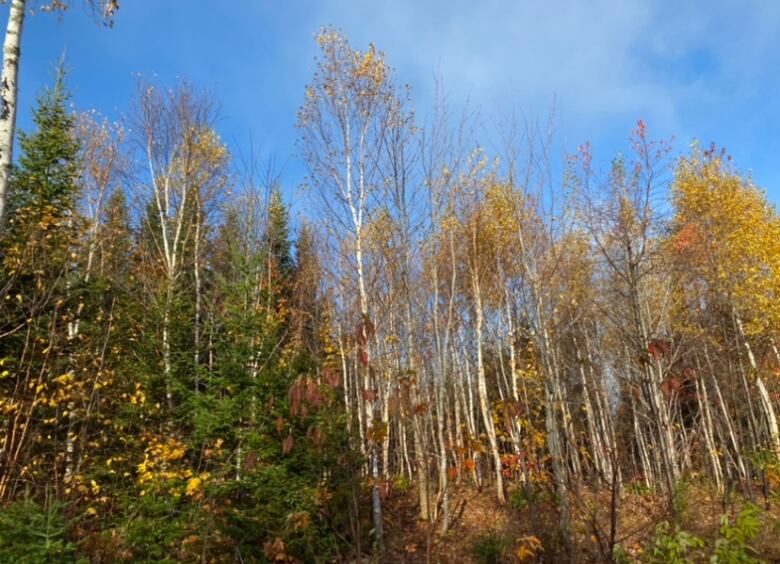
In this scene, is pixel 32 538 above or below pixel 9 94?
below

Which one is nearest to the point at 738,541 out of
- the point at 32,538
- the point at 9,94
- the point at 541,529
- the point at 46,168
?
the point at 541,529

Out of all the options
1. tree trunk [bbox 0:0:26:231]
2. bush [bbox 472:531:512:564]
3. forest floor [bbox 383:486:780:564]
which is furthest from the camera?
bush [bbox 472:531:512:564]

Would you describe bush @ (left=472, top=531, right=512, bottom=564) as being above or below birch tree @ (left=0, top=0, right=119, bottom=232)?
below

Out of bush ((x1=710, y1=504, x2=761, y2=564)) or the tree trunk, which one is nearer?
bush ((x1=710, y1=504, x2=761, y2=564))

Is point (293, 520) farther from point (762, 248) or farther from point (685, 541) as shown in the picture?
point (762, 248)

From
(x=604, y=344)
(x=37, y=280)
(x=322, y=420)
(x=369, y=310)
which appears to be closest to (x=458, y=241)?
(x=369, y=310)

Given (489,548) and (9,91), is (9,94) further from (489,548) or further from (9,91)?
(489,548)

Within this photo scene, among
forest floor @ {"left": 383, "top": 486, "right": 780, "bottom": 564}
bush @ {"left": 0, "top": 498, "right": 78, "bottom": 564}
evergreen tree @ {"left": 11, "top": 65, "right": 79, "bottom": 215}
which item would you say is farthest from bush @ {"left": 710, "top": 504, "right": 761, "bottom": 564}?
evergreen tree @ {"left": 11, "top": 65, "right": 79, "bottom": 215}

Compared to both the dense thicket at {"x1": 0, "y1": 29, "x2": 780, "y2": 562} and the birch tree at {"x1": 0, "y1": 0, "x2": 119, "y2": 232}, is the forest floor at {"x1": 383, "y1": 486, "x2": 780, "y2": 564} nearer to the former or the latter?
the dense thicket at {"x1": 0, "y1": 29, "x2": 780, "y2": 562}

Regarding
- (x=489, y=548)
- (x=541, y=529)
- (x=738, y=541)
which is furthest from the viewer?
(x=489, y=548)

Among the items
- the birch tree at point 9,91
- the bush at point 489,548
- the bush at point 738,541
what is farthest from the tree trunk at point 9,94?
the bush at point 489,548

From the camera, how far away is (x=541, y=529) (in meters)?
4.87

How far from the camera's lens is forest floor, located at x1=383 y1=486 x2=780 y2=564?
4.32 m

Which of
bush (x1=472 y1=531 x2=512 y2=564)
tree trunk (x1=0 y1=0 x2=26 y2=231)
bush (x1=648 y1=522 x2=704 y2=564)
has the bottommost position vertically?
bush (x1=472 y1=531 x2=512 y2=564)
